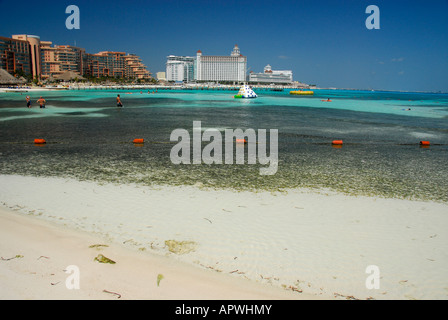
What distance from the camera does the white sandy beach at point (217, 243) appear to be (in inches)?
197

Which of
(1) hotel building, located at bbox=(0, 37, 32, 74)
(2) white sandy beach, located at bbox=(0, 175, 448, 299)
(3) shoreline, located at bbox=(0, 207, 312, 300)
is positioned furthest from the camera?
(1) hotel building, located at bbox=(0, 37, 32, 74)

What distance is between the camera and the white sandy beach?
4996 mm

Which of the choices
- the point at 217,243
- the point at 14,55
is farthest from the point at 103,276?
the point at 14,55

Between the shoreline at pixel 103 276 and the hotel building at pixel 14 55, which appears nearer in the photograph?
the shoreline at pixel 103 276

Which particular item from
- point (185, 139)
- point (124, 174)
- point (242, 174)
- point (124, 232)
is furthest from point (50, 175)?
point (185, 139)

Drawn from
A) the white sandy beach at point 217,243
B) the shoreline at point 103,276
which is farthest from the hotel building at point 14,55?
the shoreline at point 103,276

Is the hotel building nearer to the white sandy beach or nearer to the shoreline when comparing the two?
the white sandy beach

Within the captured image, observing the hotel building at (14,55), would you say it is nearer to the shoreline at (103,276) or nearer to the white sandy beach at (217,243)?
the white sandy beach at (217,243)

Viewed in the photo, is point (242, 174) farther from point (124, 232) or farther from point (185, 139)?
point (185, 139)

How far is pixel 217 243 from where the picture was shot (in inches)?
256

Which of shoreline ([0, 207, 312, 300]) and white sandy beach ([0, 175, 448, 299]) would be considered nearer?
shoreline ([0, 207, 312, 300])

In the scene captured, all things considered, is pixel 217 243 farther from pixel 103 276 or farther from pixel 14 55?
pixel 14 55

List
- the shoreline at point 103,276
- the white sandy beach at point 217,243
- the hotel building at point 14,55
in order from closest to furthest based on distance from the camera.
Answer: the shoreline at point 103,276
the white sandy beach at point 217,243
the hotel building at point 14,55

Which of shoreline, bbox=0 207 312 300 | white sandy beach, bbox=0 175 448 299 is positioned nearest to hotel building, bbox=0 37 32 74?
white sandy beach, bbox=0 175 448 299
